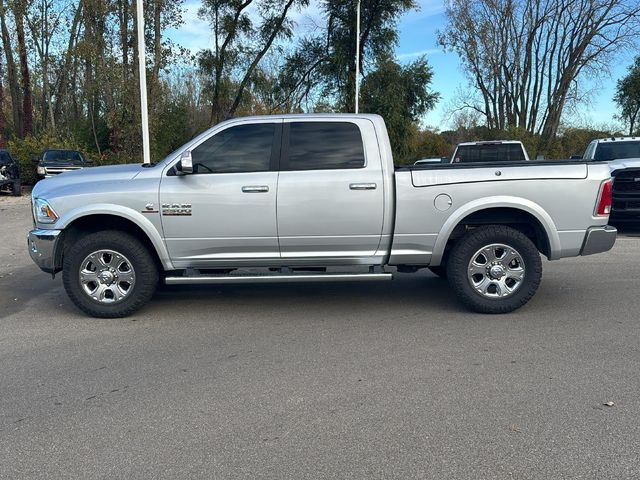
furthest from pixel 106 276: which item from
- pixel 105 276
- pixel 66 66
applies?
pixel 66 66

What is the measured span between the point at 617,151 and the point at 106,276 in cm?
1133

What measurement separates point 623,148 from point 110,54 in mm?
19304

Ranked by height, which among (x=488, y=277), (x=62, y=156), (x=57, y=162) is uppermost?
(x=62, y=156)

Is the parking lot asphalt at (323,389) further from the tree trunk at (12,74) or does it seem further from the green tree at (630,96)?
the green tree at (630,96)

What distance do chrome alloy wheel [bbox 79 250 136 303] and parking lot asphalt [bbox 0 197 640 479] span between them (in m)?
0.30

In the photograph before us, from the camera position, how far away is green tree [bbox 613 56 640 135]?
37062 mm

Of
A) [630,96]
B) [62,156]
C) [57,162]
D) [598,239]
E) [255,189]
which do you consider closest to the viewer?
[255,189]

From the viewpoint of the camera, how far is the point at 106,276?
5.69 meters

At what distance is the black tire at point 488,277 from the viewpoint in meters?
5.68

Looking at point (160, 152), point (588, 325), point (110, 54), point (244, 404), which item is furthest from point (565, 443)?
point (160, 152)

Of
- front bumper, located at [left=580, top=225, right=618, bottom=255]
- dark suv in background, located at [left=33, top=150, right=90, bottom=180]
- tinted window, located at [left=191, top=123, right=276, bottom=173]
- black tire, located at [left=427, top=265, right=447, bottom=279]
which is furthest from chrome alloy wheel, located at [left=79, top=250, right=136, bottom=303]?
dark suv in background, located at [left=33, top=150, right=90, bottom=180]

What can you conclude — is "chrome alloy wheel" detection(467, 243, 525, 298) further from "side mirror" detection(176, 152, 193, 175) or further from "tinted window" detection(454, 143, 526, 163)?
"tinted window" detection(454, 143, 526, 163)

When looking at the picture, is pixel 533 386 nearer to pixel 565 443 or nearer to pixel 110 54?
pixel 565 443

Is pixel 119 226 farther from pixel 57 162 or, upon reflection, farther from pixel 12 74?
pixel 12 74
